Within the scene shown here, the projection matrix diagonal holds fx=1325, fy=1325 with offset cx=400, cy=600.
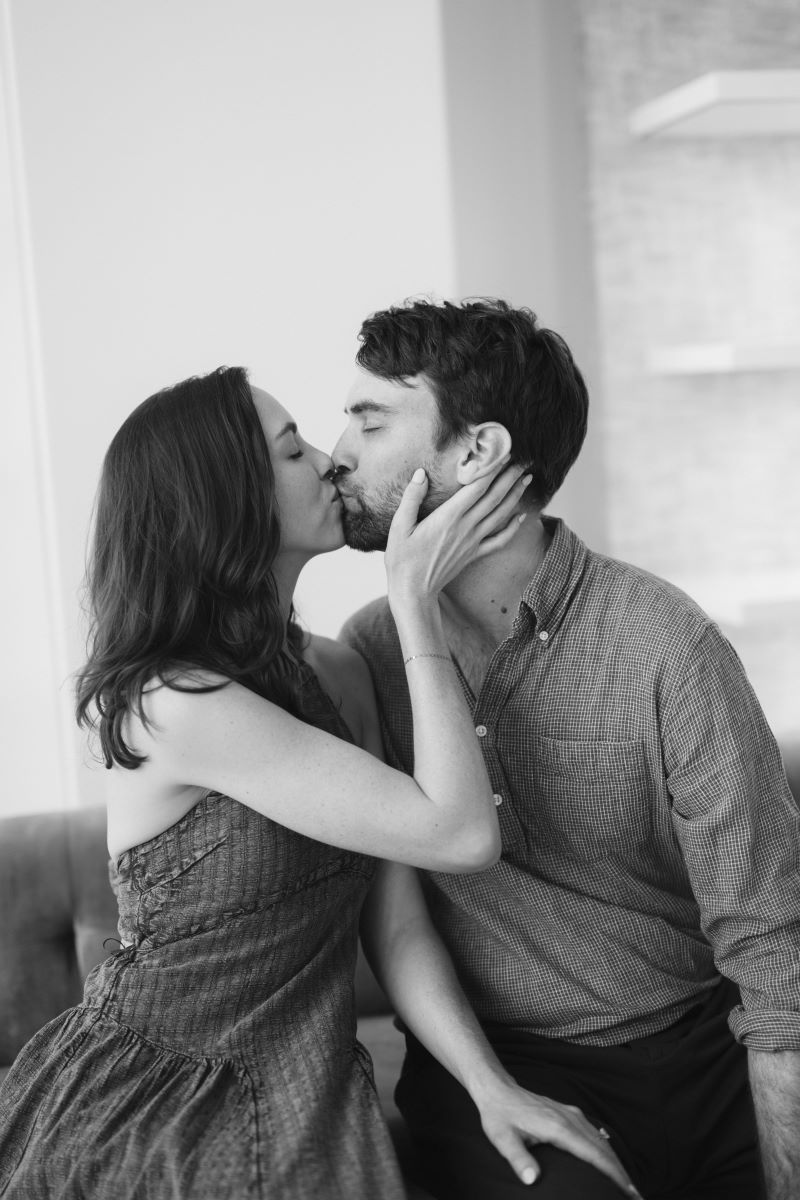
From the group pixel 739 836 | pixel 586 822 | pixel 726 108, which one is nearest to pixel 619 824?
pixel 586 822

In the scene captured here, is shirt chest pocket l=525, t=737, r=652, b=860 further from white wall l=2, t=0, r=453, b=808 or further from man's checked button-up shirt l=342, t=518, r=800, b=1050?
white wall l=2, t=0, r=453, b=808

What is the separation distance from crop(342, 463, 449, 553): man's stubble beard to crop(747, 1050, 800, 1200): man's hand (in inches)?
31.8

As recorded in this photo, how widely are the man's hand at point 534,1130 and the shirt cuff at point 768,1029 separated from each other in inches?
8.3

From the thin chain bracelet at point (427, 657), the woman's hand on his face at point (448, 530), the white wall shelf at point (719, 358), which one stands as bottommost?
the thin chain bracelet at point (427, 657)

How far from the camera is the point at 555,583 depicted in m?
1.75

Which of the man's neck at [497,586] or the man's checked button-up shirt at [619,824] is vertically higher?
the man's neck at [497,586]

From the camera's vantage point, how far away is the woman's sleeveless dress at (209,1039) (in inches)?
56.8

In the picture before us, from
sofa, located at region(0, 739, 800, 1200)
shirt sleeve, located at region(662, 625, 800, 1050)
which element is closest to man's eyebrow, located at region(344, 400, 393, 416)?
shirt sleeve, located at region(662, 625, 800, 1050)

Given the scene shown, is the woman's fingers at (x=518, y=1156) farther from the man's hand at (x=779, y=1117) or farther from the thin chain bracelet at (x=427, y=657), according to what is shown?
the thin chain bracelet at (x=427, y=657)

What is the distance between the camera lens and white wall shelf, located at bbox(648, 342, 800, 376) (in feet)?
Answer: 8.85

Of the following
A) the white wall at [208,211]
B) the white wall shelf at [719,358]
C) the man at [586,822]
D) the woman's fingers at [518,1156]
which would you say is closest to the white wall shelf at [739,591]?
the white wall shelf at [719,358]

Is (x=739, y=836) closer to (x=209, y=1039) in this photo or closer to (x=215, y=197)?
(x=209, y=1039)

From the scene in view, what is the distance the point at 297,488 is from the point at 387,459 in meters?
0.17

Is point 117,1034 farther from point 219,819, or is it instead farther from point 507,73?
point 507,73
